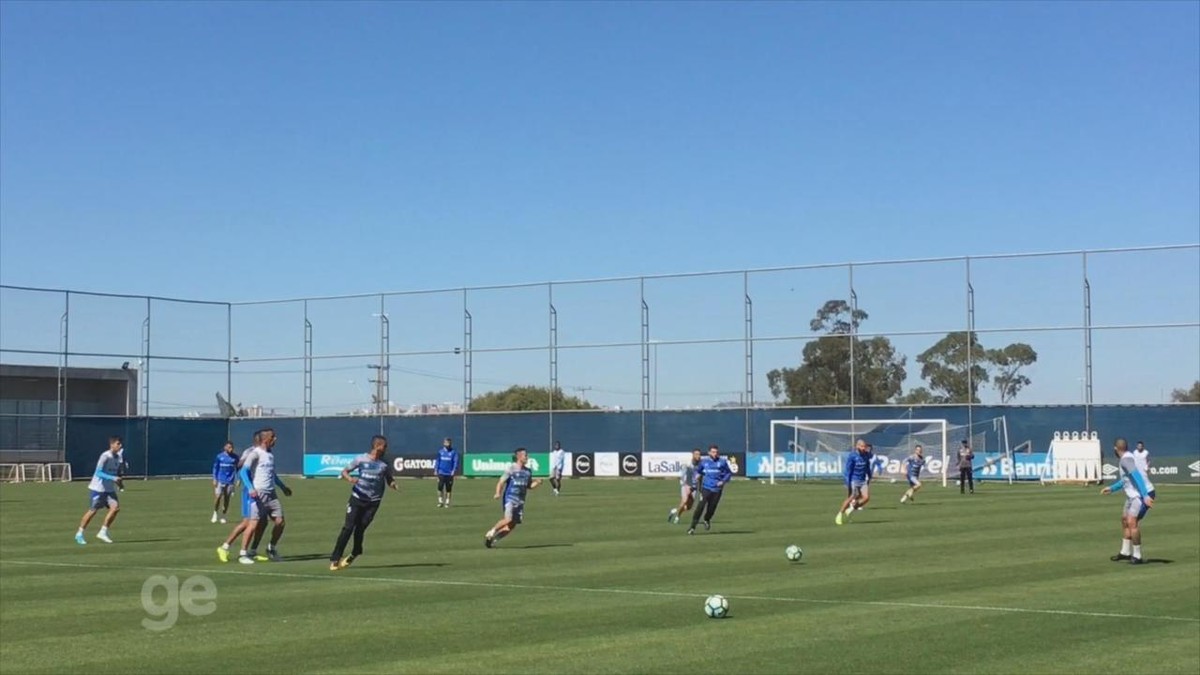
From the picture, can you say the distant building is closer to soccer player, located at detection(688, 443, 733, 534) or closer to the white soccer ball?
soccer player, located at detection(688, 443, 733, 534)

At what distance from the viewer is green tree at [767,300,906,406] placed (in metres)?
69.4

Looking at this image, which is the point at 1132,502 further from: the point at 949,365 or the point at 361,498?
the point at 949,365

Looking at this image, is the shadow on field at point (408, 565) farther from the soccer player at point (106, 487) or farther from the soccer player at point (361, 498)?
the soccer player at point (106, 487)

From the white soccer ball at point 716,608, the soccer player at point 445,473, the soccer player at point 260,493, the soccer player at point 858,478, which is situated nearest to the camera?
the white soccer ball at point 716,608

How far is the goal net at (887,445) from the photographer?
6366 cm

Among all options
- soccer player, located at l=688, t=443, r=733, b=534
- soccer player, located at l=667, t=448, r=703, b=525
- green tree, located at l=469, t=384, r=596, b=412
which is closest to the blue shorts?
soccer player, located at l=688, t=443, r=733, b=534

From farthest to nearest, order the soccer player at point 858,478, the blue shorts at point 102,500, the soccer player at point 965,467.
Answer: the soccer player at point 965,467, the soccer player at point 858,478, the blue shorts at point 102,500

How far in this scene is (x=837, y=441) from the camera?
66125 mm

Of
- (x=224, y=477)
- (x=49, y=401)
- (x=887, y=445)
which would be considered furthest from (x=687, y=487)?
(x=49, y=401)

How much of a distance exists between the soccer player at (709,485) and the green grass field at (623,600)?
64cm

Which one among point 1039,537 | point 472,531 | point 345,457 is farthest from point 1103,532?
point 345,457

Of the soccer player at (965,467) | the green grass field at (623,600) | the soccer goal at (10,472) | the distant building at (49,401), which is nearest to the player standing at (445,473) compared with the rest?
the green grass field at (623,600)

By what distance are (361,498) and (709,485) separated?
1082cm

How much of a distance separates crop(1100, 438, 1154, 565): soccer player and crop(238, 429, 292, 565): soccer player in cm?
1312
